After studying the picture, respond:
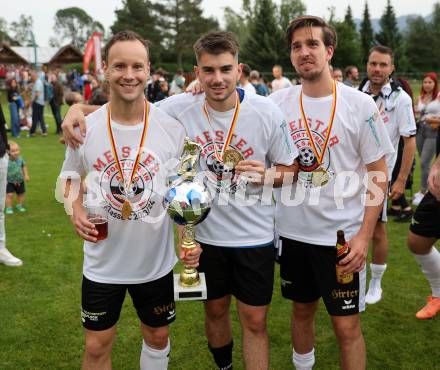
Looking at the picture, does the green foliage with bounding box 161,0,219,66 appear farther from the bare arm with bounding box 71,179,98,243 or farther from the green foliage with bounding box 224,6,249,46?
the bare arm with bounding box 71,179,98,243

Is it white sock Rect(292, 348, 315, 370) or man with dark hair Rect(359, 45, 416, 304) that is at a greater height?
man with dark hair Rect(359, 45, 416, 304)

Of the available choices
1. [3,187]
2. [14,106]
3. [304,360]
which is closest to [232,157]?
[304,360]

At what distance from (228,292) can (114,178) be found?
106 centimetres

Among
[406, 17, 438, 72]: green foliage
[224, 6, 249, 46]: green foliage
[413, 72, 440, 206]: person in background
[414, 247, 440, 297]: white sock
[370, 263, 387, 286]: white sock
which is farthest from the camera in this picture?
[224, 6, 249, 46]: green foliage

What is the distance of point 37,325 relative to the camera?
4.23 meters

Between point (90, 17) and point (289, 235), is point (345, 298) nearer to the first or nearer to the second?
point (289, 235)

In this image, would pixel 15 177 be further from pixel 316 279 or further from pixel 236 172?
pixel 316 279

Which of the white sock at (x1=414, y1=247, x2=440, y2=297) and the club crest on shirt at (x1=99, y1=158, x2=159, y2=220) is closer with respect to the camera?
the club crest on shirt at (x1=99, y1=158, x2=159, y2=220)

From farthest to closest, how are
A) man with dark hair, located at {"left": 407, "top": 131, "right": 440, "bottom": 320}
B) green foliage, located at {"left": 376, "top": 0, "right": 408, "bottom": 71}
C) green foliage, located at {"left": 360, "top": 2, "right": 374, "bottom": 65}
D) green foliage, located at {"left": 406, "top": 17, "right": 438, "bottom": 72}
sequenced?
green foliage, located at {"left": 406, "top": 17, "right": 438, "bottom": 72}, green foliage, located at {"left": 360, "top": 2, "right": 374, "bottom": 65}, green foliage, located at {"left": 376, "top": 0, "right": 408, "bottom": 71}, man with dark hair, located at {"left": 407, "top": 131, "right": 440, "bottom": 320}

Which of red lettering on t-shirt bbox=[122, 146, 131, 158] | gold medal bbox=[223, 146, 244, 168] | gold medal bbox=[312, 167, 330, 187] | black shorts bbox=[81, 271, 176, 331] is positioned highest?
red lettering on t-shirt bbox=[122, 146, 131, 158]

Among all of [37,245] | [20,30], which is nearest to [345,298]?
[37,245]

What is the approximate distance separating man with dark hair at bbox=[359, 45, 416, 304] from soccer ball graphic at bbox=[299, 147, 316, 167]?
1882mm

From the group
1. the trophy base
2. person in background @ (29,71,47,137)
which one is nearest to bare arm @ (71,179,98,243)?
the trophy base

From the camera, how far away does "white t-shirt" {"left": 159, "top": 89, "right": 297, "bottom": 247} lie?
2.87 metres
